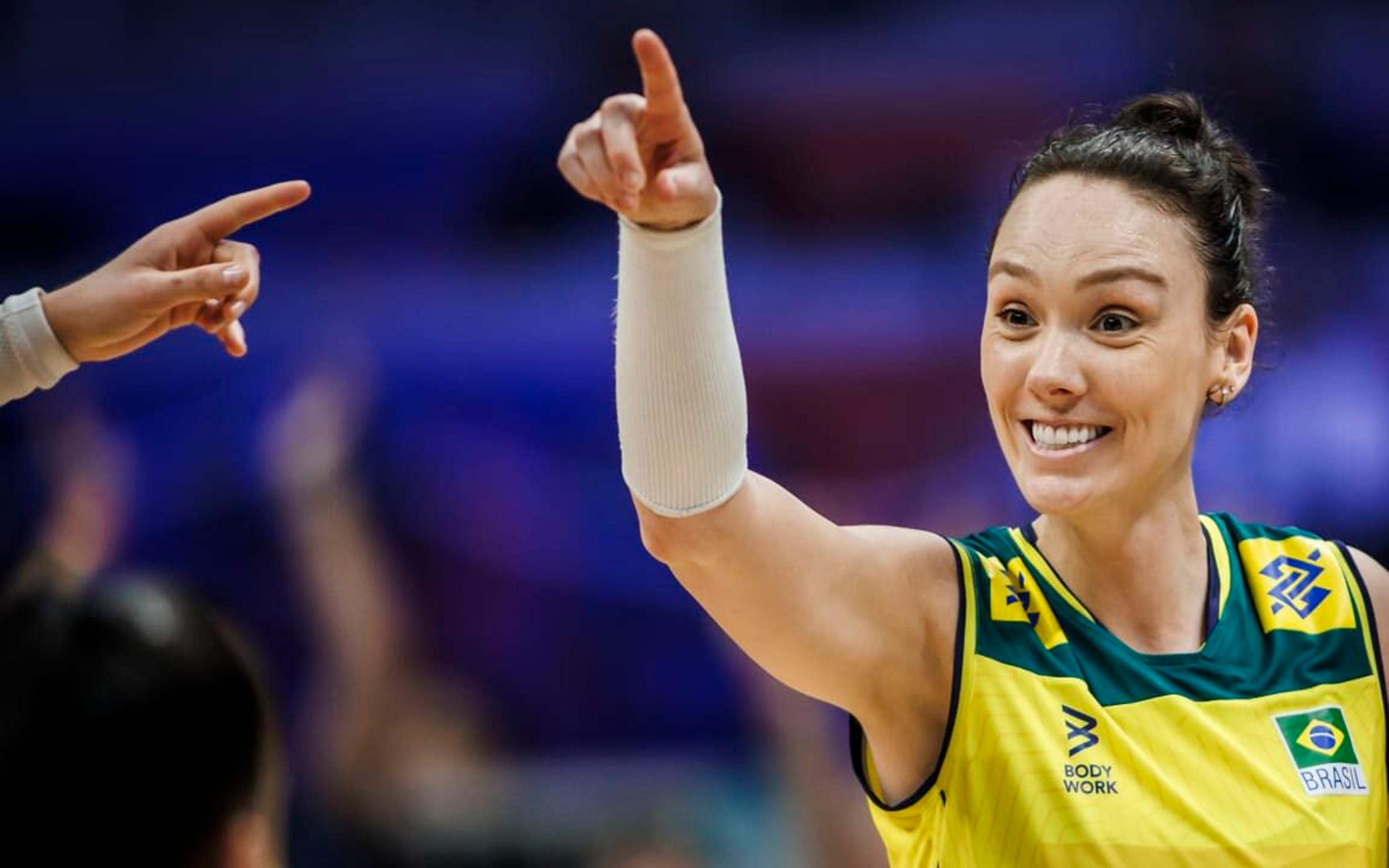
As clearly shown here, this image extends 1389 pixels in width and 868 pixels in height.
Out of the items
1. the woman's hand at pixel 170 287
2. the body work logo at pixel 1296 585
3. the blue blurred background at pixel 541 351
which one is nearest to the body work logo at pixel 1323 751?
the body work logo at pixel 1296 585

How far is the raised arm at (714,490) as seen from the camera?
226 centimetres

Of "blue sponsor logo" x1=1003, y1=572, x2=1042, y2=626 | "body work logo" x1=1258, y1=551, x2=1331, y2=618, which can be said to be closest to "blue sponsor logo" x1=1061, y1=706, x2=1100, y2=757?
"blue sponsor logo" x1=1003, y1=572, x2=1042, y2=626

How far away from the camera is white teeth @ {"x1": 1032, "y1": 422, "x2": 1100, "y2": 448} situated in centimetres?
272

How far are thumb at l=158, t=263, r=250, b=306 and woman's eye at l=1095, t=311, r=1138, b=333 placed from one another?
1.39 m

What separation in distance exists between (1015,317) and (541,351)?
336 centimetres

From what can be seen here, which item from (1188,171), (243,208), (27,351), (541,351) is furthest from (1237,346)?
(541,351)

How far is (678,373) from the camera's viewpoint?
239 cm

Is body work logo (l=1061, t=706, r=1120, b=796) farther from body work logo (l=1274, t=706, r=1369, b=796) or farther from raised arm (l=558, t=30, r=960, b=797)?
body work logo (l=1274, t=706, r=1369, b=796)

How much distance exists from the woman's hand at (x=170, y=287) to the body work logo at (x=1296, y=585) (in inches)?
70.1

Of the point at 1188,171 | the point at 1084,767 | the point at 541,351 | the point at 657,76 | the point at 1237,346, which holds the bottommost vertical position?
the point at 541,351

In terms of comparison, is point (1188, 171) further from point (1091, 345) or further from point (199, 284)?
point (199, 284)

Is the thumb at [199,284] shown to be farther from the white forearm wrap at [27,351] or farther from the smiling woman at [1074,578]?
the smiling woman at [1074,578]

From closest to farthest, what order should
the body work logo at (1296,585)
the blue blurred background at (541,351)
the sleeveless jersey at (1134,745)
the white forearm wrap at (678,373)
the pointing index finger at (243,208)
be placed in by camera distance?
1. the white forearm wrap at (678,373)
2. the sleeveless jersey at (1134,745)
3. the pointing index finger at (243,208)
4. the body work logo at (1296,585)
5. the blue blurred background at (541,351)

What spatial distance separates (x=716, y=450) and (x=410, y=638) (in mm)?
3546
